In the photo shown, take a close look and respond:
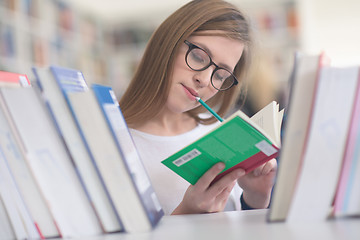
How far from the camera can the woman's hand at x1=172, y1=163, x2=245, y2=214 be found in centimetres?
68

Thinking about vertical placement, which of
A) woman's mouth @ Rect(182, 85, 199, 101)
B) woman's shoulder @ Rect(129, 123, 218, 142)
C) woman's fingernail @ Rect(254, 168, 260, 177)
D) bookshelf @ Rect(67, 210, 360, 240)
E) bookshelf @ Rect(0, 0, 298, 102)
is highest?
bookshelf @ Rect(0, 0, 298, 102)

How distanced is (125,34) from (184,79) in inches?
156

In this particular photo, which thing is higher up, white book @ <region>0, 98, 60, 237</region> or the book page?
white book @ <region>0, 98, 60, 237</region>

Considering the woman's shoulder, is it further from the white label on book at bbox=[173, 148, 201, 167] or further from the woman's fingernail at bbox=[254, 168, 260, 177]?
the white label on book at bbox=[173, 148, 201, 167]

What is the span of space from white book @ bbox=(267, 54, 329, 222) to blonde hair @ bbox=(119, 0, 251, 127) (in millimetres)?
529

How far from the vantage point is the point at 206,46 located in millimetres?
962

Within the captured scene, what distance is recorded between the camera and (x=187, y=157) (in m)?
0.63

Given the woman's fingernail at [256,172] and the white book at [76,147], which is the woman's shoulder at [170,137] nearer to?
the woman's fingernail at [256,172]

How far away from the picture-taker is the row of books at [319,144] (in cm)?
48

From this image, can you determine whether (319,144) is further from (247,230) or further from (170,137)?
(170,137)

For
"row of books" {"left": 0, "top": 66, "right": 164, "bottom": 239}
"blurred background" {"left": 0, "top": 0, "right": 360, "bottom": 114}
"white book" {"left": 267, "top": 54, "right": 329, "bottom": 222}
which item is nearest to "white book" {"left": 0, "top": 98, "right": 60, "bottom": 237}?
"row of books" {"left": 0, "top": 66, "right": 164, "bottom": 239}

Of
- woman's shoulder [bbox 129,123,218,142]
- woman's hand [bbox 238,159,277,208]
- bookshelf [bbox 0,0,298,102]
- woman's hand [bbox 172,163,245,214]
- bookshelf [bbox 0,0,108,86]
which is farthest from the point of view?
bookshelf [bbox 0,0,298,102]

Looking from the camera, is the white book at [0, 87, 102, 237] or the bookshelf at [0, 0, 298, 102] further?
the bookshelf at [0, 0, 298, 102]

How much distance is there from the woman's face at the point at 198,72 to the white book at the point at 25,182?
20.7 inches
